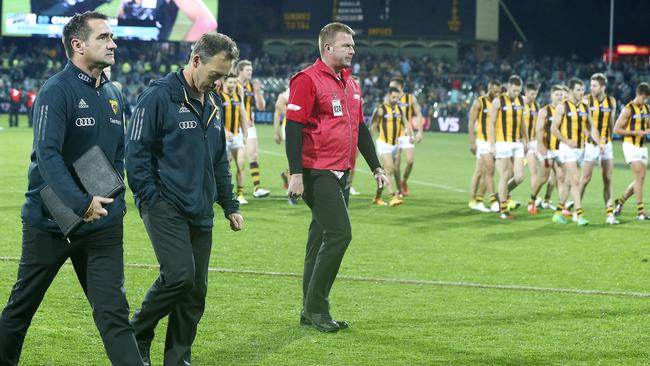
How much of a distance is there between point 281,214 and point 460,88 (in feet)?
120

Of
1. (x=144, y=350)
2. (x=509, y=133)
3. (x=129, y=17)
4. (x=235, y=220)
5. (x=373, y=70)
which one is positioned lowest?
(x=144, y=350)

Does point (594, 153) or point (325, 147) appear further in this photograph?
point (594, 153)

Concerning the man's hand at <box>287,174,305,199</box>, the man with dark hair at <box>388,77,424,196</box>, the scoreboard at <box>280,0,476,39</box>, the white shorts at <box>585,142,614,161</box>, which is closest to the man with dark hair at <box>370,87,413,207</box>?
the man with dark hair at <box>388,77,424,196</box>

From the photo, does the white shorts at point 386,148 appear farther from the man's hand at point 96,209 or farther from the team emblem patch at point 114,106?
the man's hand at point 96,209

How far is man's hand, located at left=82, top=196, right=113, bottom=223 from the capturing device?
214 inches

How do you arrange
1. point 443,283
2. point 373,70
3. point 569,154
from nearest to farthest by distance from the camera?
point 443,283 → point 569,154 → point 373,70

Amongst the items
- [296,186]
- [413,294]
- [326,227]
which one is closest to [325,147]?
[296,186]

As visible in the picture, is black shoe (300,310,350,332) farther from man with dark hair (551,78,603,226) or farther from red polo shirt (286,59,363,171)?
man with dark hair (551,78,603,226)

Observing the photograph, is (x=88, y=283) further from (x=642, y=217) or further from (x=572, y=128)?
(x=642, y=217)

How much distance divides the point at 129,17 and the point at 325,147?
37642 mm

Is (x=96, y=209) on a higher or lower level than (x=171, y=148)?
lower

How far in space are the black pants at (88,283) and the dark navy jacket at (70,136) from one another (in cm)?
8

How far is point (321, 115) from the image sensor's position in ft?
26.1

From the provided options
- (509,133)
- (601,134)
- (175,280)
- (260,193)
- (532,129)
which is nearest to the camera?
(175,280)
